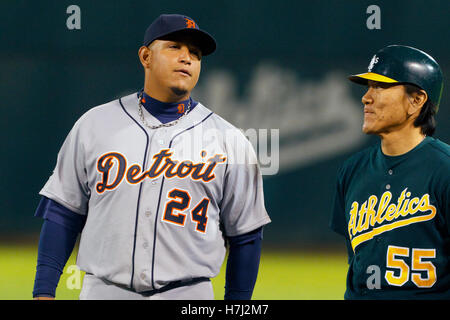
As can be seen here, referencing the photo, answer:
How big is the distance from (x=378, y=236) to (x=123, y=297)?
0.91 m

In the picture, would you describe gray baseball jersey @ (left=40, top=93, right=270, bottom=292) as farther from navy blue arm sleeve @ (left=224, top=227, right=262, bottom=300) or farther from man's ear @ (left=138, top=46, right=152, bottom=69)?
man's ear @ (left=138, top=46, right=152, bottom=69)

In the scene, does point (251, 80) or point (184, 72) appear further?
point (251, 80)

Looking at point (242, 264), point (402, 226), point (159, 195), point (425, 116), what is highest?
point (425, 116)

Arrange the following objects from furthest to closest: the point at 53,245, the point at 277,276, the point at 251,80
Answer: the point at 251,80
the point at 277,276
the point at 53,245

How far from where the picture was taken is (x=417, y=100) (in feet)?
7.64

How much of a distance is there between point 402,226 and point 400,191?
0.13 meters

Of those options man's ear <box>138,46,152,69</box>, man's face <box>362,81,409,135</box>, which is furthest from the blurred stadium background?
man's face <box>362,81,409,135</box>

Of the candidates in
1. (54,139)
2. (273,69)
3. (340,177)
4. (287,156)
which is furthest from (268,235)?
(340,177)

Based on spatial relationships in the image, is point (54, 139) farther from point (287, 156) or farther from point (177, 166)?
point (177, 166)

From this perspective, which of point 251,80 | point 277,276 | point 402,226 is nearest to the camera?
point 402,226

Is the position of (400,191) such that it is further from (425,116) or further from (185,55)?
(185,55)

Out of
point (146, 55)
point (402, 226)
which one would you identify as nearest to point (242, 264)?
point (402, 226)

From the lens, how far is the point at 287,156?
250 inches

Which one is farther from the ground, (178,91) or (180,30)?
(180,30)
